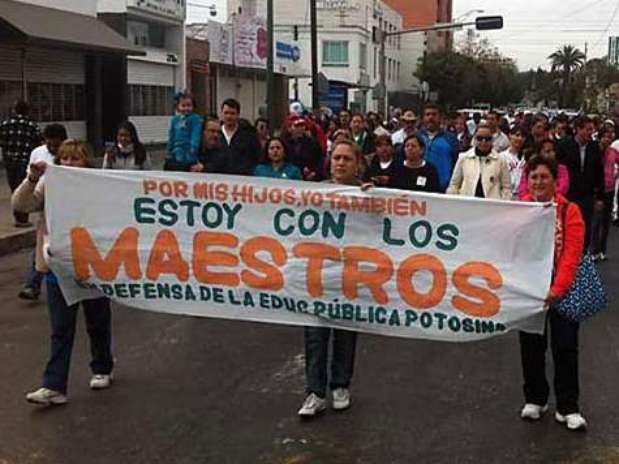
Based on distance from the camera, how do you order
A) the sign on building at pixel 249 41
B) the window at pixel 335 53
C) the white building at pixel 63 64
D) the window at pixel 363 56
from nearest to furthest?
the white building at pixel 63 64 < the sign on building at pixel 249 41 < the window at pixel 335 53 < the window at pixel 363 56

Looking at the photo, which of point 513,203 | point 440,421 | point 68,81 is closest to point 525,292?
point 513,203

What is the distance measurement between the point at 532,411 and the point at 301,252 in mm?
1649

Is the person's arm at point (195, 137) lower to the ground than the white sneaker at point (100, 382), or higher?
higher

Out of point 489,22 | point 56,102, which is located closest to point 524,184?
point 56,102

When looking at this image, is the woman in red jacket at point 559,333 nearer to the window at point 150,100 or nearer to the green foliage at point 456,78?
the window at point 150,100

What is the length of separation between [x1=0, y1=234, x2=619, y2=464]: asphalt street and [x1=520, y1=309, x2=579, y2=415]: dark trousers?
0.50 ft

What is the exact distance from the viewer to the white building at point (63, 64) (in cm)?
2222

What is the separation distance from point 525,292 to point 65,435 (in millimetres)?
2699

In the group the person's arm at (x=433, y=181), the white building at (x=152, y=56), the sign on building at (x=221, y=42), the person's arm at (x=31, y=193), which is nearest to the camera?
the person's arm at (x=31, y=193)

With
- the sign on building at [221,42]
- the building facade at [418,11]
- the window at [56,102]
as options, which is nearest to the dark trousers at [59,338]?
the window at [56,102]

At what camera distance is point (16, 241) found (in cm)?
1284

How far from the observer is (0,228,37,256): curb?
41.1 feet

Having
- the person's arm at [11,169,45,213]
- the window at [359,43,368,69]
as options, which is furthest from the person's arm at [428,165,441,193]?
the window at [359,43,368,69]

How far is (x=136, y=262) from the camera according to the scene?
6.17m
